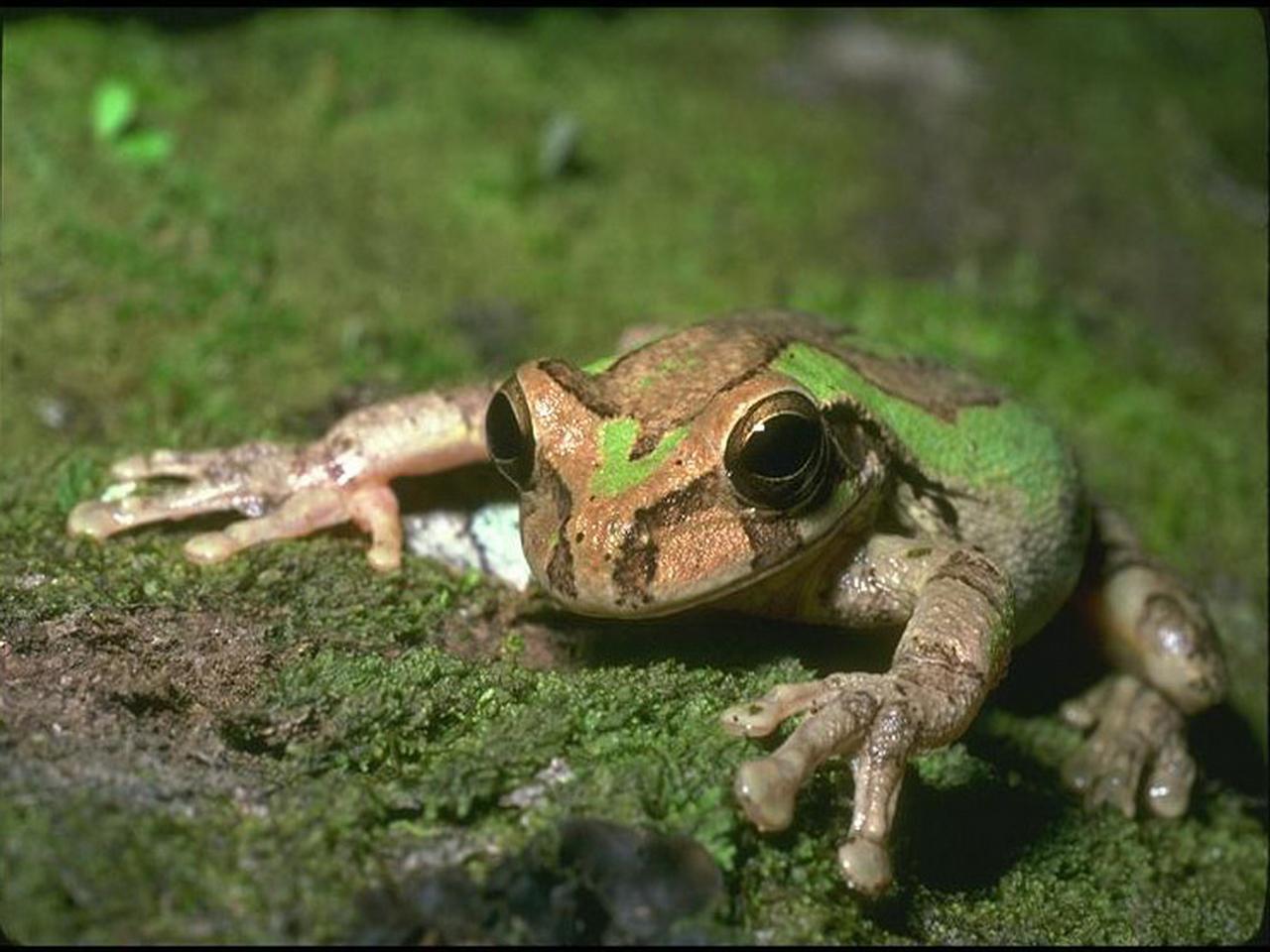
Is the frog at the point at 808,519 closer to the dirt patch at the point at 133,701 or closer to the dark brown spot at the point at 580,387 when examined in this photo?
the dark brown spot at the point at 580,387

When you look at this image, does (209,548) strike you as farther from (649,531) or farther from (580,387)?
(649,531)

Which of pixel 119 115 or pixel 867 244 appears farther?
pixel 867 244

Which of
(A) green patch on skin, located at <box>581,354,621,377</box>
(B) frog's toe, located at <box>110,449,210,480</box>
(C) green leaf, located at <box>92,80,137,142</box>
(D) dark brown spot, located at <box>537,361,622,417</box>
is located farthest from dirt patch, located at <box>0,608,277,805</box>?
(C) green leaf, located at <box>92,80,137,142</box>

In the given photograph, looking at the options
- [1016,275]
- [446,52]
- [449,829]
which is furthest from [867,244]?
[449,829]

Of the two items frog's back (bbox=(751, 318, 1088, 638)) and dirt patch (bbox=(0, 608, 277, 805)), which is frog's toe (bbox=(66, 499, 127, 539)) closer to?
dirt patch (bbox=(0, 608, 277, 805))

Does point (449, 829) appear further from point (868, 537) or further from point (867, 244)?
point (867, 244)

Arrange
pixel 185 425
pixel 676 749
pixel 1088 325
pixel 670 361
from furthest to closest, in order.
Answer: pixel 1088 325 → pixel 185 425 → pixel 670 361 → pixel 676 749
